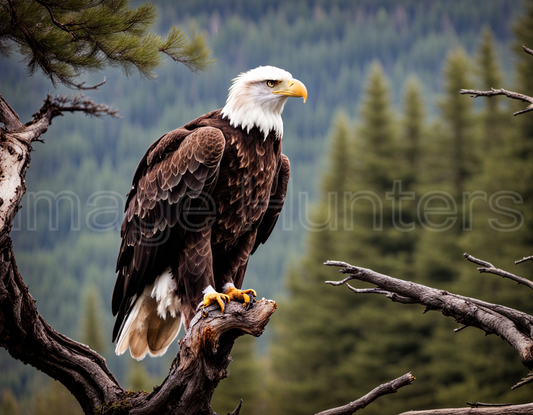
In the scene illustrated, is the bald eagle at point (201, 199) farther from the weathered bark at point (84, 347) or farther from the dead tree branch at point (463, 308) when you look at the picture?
the dead tree branch at point (463, 308)

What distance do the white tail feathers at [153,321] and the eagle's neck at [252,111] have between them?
1417 mm

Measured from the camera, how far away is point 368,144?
A: 24469 millimetres

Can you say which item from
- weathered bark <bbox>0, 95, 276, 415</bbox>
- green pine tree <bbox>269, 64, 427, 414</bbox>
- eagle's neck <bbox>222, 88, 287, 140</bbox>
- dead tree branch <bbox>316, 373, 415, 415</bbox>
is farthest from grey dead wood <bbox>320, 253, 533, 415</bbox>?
green pine tree <bbox>269, 64, 427, 414</bbox>

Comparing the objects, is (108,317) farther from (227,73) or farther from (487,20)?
(487,20)

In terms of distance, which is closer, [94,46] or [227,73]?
[94,46]

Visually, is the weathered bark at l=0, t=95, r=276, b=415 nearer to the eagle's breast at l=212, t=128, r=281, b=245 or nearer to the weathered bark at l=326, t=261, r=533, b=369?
the weathered bark at l=326, t=261, r=533, b=369

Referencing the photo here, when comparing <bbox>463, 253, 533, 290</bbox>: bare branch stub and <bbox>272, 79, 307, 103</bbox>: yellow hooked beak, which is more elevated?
<bbox>272, 79, 307, 103</bbox>: yellow hooked beak

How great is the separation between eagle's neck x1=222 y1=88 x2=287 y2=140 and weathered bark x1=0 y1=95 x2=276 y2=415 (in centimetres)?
147

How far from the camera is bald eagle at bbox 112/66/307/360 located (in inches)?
163

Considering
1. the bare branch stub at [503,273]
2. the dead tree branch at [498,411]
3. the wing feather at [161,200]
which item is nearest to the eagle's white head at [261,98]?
the wing feather at [161,200]

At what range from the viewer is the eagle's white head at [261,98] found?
4.24 m

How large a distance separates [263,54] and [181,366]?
19516 cm

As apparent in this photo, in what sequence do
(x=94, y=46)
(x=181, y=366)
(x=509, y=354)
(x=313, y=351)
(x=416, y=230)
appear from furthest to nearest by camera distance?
(x=416, y=230), (x=313, y=351), (x=509, y=354), (x=94, y=46), (x=181, y=366)

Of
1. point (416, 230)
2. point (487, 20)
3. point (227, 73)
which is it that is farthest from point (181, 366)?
point (487, 20)
